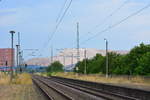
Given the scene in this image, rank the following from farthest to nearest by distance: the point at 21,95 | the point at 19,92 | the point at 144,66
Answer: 1. the point at 144,66
2. the point at 19,92
3. the point at 21,95

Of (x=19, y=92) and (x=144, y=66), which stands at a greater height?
(x=144, y=66)

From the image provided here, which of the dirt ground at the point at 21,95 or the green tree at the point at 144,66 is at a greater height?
the green tree at the point at 144,66

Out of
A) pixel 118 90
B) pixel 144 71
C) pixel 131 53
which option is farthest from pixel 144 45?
pixel 118 90

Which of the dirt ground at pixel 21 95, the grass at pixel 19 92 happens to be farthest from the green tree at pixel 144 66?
the dirt ground at pixel 21 95

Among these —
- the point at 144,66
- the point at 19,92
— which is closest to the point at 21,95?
the point at 19,92

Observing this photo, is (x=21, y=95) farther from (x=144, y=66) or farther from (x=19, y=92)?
(x=144, y=66)

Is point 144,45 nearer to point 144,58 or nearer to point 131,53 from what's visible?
point 131,53

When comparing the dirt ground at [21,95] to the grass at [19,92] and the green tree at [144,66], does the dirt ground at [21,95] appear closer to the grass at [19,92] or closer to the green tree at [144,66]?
the grass at [19,92]

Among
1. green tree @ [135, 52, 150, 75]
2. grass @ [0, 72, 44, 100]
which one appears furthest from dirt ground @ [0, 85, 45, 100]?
green tree @ [135, 52, 150, 75]

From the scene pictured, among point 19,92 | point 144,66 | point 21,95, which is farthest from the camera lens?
point 144,66

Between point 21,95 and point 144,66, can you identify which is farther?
point 144,66

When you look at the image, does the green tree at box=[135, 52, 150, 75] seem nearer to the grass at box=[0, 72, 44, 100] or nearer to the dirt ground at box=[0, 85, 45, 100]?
the grass at box=[0, 72, 44, 100]

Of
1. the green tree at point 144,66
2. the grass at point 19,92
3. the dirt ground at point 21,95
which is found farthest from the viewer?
the green tree at point 144,66

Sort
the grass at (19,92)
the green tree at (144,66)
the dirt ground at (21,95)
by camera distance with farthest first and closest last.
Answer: the green tree at (144,66)
the grass at (19,92)
the dirt ground at (21,95)
